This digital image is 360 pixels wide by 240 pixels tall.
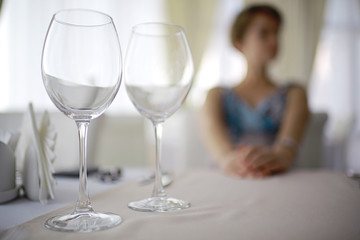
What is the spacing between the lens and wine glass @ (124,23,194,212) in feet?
1.70

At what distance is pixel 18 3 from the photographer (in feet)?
11.7

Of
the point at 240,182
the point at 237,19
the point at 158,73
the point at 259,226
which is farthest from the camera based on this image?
the point at 237,19

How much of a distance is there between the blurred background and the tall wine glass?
2.81 meters

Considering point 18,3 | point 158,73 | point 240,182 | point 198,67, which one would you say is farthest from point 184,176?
point 18,3

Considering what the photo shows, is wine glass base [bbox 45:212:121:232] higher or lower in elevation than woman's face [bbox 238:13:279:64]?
lower

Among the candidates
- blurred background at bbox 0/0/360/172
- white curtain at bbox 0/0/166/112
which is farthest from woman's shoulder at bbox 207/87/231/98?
white curtain at bbox 0/0/166/112

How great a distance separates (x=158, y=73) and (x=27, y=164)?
26 centimetres

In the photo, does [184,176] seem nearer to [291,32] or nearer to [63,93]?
[63,93]

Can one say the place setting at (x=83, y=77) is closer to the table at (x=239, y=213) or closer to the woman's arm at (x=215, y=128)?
the table at (x=239, y=213)

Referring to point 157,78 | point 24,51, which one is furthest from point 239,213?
point 24,51

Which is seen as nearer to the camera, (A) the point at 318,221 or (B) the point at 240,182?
(A) the point at 318,221

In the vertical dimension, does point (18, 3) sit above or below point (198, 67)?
above

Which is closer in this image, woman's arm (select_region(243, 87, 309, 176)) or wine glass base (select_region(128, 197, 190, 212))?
wine glass base (select_region(128, 197, 190, 212))

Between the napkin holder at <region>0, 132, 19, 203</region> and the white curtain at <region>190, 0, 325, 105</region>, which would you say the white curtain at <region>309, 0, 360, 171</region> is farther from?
the napkin holder at <region>0, 132, 19, 203</region>
